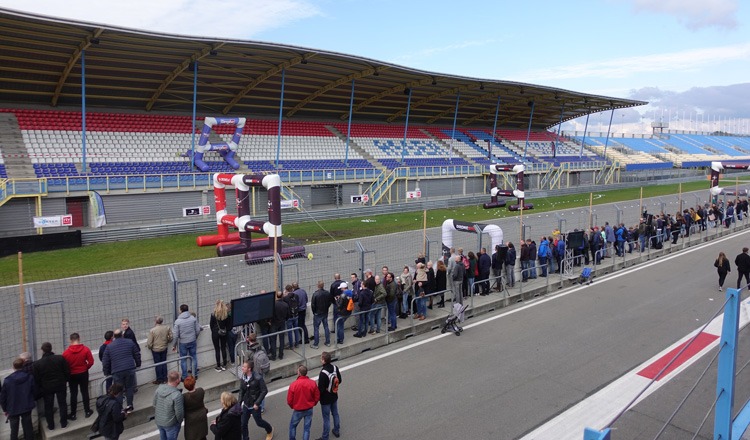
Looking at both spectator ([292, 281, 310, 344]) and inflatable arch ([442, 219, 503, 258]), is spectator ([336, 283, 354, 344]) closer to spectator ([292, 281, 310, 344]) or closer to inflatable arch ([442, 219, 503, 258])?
spectator ([292, 281, 310, 344])

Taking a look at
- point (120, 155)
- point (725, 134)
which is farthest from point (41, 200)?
point (725, 134)

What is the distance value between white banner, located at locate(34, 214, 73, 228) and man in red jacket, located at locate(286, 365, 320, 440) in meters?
21.2

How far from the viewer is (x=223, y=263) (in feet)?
65.1

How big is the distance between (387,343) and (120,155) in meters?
26.5

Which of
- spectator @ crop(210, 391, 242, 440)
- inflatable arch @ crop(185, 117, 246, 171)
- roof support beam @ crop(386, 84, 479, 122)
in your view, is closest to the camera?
spectator @ crop(210, 391, 242, 440)

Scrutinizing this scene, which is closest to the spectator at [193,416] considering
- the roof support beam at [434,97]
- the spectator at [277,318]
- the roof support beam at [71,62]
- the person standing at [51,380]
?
the person standing at [51,380]

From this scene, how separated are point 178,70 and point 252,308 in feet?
89.4

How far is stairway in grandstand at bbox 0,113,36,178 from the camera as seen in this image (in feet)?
87.9

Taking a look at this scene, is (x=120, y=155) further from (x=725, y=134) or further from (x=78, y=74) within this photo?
(x=725, y=134)

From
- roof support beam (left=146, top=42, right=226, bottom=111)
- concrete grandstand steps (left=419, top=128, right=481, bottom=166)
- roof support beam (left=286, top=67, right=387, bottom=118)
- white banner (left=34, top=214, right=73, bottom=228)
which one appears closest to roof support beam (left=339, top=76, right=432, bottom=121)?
roof support beam (left=286, top=67, right=387, bottom=118)

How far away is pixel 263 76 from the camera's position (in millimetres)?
36500

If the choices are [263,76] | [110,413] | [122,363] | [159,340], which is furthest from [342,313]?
[263,76]

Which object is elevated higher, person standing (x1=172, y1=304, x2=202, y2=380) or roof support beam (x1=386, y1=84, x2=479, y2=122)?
roof support beam (x1=386, y1=84, x2=479, y2=122)

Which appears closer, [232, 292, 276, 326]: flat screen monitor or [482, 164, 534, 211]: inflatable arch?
[232, 292, 276, 326]: flat screen monitor
